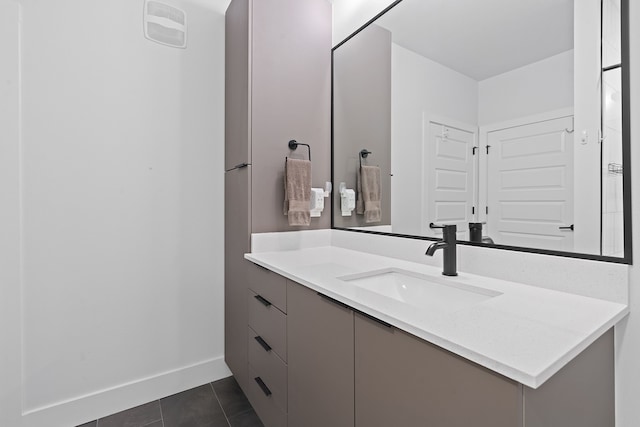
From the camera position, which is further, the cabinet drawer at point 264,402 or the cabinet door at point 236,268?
the cabinet door at point 236,268

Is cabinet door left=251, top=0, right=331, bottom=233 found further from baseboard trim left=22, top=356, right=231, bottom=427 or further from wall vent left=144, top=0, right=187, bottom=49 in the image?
baseboard trim left=22, top=356, right=231, bottom=427

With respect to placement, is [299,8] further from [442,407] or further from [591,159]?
[442,407]

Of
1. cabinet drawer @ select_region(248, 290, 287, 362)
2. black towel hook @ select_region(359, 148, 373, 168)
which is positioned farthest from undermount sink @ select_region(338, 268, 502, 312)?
black towel hook @ select_region(359, 148, 373, 168)

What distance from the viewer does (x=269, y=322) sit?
56.4 inches

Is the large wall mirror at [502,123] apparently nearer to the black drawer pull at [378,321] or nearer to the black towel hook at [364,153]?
the black towel hook at [364,153]

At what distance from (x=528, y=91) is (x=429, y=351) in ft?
3.08

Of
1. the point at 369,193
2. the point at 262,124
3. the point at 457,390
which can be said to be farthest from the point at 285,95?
the point at 457,390

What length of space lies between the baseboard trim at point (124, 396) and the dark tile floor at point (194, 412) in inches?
1.4

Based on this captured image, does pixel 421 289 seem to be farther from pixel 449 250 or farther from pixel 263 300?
pixel 263 300

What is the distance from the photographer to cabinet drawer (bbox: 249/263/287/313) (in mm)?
1320

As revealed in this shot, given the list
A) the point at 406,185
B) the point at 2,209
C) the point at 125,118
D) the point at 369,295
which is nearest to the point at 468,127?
the point at 406,185

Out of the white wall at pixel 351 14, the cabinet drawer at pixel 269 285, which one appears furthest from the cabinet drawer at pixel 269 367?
the white wall at pixel 351 14

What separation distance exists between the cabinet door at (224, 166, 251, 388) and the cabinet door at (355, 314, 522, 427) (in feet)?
3.17

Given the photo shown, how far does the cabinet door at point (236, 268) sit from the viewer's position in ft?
5.67
